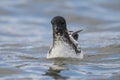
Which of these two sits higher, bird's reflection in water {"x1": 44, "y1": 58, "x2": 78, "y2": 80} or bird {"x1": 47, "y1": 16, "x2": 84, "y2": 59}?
bird {"x1": 47, "y1": 16, "x2": 84, "y2": 59}

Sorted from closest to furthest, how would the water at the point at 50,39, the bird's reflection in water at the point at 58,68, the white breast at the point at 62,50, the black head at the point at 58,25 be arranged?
1. the bird's reflection in water at the point at 58,68
2. the water at the point at 50,39
3. the black head at the point at 58,25
4. the white breast at the point at 62,50

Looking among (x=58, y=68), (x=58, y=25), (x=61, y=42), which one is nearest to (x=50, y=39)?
(x=61, y=42)

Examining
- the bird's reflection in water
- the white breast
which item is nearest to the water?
the bird's reflection in water

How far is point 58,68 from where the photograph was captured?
53.3 ft

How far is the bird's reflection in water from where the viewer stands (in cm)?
1522

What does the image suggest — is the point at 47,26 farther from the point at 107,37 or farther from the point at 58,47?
the point at 58,47

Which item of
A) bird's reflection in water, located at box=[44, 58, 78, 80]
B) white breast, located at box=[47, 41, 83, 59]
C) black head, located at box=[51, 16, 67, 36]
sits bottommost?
bird's reflection in water, located at box=[44, 58, 78, 80]

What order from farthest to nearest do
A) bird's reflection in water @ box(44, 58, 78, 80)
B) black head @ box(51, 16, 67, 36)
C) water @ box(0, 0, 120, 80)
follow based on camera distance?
black head @ box(51, 16, 67, 36), water @ box(0, 0, 120, 80), bird's reflection in water @ box(44, 58, 78, 80)

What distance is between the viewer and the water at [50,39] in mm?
15969

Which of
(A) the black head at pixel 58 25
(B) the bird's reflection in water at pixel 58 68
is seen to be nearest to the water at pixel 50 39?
(B) the bird's reflection in water at pixel 58 68

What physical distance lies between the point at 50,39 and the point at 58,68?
5.69 m

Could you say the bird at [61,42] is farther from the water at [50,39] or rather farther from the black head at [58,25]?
the water at [50,39]

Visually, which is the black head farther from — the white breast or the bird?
the white breast

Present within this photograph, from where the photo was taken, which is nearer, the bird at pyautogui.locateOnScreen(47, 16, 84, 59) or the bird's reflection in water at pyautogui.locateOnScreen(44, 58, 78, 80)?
the bird's reflection in water at pyautogui.locateOnScreen(44, 58, 78, 80)
